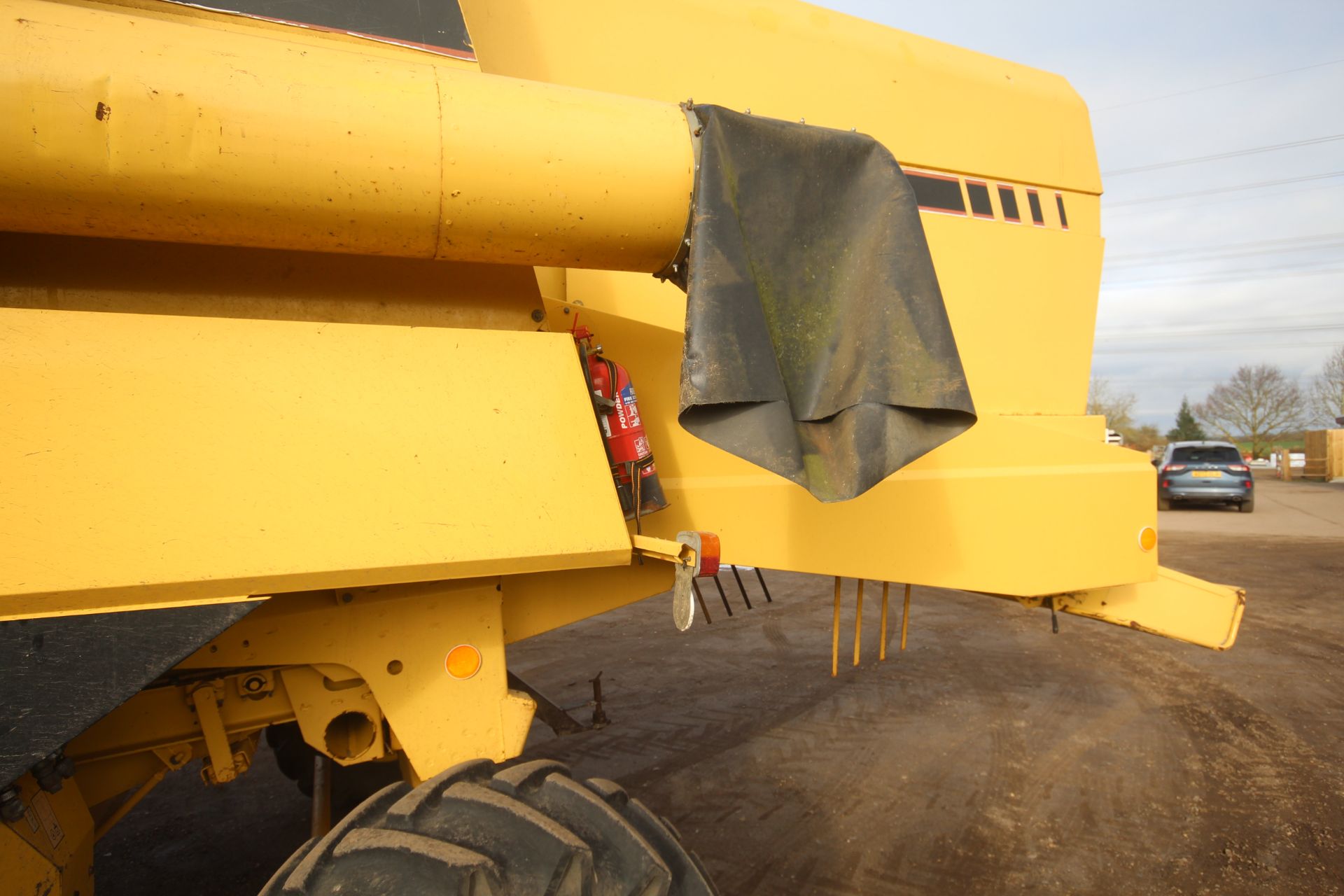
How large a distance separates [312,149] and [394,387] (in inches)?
20.2

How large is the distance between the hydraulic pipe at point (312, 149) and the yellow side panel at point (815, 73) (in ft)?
2.05

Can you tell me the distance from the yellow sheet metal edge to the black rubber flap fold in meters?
1.72

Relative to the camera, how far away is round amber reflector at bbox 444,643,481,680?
6.66 ft

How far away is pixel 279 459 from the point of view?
1677 millimetres

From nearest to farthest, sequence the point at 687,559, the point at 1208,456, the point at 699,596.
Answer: the point at 687,559 → the point at 699,596 → the point at 1208,456

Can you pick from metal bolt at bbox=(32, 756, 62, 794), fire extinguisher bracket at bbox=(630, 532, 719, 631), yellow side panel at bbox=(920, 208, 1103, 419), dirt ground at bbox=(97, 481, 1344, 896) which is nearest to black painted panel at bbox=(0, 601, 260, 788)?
metal bolt at bbox=(32, 756, 62, 794)

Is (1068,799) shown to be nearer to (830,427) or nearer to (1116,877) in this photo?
(1116,877)

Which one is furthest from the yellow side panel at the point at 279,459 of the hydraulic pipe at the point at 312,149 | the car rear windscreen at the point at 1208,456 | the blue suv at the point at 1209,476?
the car rear windscreen at the point at 1208,456

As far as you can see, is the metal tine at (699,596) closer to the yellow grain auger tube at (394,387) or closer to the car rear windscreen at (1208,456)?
the yellow grain auger tube at (394,387)

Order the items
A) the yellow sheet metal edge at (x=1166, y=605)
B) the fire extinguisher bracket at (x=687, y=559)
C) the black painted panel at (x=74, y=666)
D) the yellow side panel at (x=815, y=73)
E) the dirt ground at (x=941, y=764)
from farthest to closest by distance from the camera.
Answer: the dirt ground at (x=941, y=764) < the yellow sheet metal edge at (x=1166, y=605) < the yellow side panel at (x=815, y=73) < the fire extinguisher bracket at (x=687, y=559) < the black painted panel at (x=74, y=666)

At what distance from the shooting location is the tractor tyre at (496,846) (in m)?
1.51

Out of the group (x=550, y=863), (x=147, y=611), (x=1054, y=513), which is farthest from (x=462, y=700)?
(x=1054, y=513)

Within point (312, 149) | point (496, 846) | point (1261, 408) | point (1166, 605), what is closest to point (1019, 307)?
point (1166, 605)

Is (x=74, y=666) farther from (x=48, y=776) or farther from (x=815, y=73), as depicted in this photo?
(x=815, y=73)
